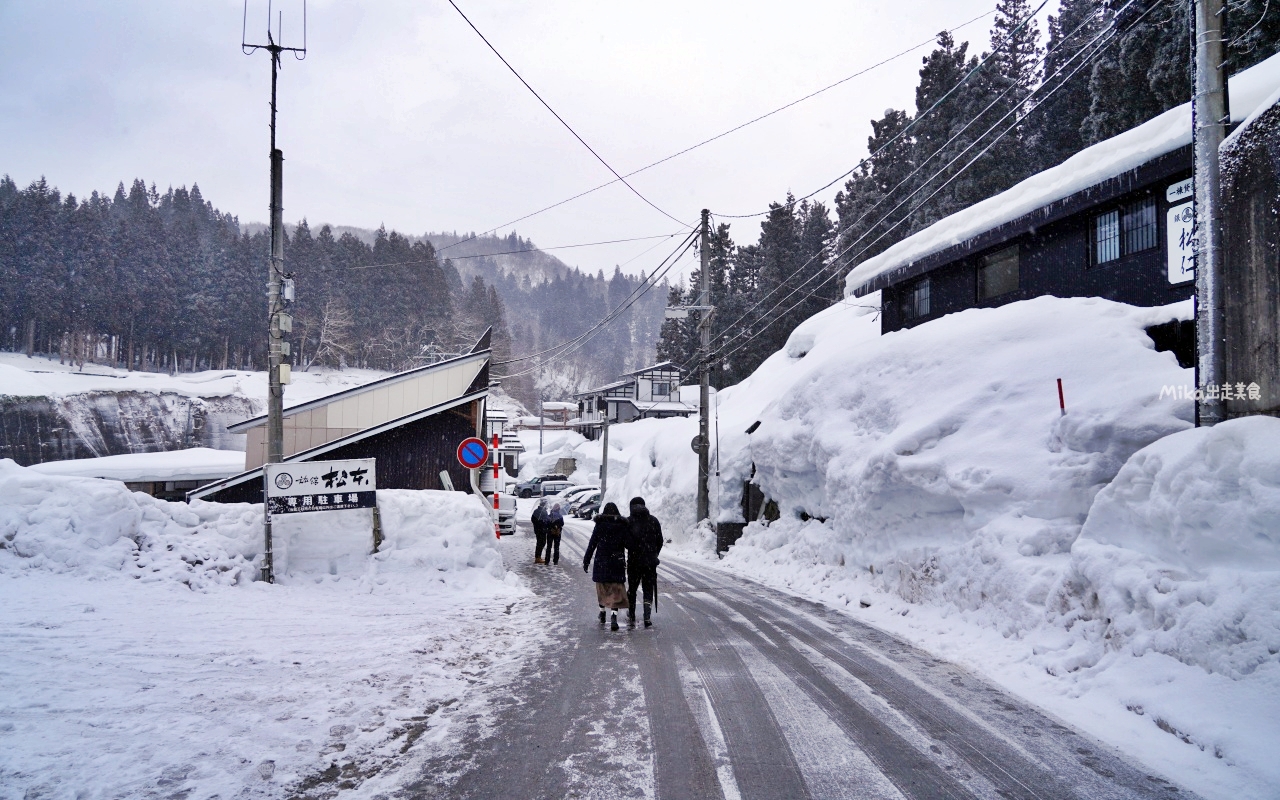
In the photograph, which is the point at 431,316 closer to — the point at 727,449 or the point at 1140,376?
the point at 727,449

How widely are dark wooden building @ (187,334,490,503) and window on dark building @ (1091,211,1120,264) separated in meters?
15.0

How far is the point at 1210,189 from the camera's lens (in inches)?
294

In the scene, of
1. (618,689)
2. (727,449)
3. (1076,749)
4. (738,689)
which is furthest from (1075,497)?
(727,449)

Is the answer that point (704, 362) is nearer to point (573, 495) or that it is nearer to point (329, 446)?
point (329, 446)

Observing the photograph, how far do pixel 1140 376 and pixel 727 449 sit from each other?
1400cm

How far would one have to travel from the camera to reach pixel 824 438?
15.6 metres

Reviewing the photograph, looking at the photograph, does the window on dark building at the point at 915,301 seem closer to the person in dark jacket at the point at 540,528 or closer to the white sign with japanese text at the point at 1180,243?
the white sign with japanese text at the point at 1180,243

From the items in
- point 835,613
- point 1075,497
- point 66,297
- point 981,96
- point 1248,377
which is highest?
point 981,96

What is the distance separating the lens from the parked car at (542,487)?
46.5 meters

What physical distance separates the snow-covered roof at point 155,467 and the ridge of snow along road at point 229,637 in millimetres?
18712

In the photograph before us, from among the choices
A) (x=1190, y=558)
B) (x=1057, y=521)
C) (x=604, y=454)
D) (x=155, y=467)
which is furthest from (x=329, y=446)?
(x=604, y=454)

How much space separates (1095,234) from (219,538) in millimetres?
17688

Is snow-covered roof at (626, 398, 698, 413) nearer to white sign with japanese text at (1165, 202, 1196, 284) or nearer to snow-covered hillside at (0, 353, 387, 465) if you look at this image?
snow-covered hillside at (0, 353, 387, 465)

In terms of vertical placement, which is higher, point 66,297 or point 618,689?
point 66,297
